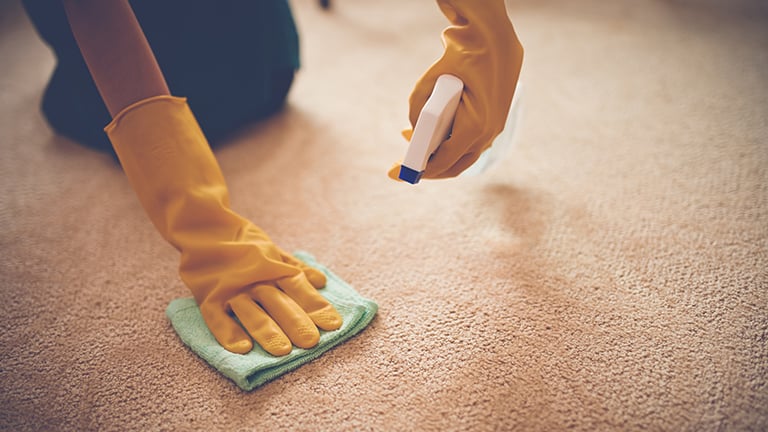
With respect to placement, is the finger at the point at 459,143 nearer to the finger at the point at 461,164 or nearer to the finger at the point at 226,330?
the finger at the point at 461,164

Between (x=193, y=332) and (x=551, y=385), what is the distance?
0.44 metres

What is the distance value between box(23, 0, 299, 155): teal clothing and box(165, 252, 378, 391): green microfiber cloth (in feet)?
1.51

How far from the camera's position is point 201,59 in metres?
0.92

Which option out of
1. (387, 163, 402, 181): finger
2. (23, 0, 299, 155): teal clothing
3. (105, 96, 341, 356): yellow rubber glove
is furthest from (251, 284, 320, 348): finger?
(23, 0, 299, 155): teal clothing

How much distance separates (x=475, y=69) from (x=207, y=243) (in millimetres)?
400

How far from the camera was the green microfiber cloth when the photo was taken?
56 cm

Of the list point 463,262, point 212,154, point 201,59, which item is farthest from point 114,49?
point 463,262

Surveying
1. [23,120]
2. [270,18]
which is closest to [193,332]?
[270,18]

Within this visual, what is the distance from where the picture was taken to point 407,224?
79 cm

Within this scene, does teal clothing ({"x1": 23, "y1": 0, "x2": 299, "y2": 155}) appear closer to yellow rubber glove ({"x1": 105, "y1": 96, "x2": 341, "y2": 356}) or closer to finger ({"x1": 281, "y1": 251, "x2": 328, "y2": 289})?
yellow rubber glove ({"x1": 105, "y1": 96, "x2": 341, "y2": 356})

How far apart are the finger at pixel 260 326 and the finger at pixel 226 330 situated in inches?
0.4

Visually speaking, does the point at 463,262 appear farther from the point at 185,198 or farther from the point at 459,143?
the point at 185,198

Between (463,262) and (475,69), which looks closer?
(475,69)

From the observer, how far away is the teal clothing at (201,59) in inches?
34.6
